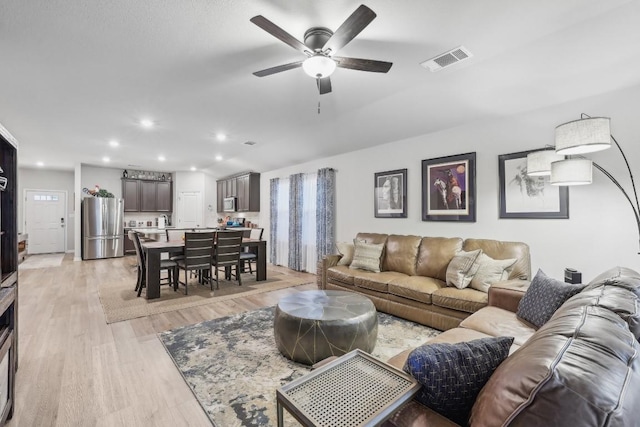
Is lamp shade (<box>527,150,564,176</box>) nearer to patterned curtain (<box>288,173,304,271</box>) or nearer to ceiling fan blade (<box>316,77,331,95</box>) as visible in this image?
ceiling fan blade (<box>316,77,331,95</box>)

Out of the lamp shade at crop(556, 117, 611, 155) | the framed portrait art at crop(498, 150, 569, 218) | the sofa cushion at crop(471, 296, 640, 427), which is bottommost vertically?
the sofa cushion at crop(471, 296, 640, 427)

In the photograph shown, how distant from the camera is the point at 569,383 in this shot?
0.68m

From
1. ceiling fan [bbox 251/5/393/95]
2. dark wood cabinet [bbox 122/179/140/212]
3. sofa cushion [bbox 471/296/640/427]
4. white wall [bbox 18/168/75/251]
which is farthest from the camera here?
dark wood cabinet [bbox 122/179/140/212]

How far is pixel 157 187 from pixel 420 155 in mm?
8592

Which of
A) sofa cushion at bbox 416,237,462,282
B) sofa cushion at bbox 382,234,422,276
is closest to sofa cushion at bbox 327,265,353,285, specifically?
sofa cushion at bbox 382,234,422,276

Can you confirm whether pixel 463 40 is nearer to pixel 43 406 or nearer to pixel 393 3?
pixel 393 3

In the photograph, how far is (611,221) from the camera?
2752mm

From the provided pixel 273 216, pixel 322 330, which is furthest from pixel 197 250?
pixel 322 330

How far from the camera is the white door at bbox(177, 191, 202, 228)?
9.48 m

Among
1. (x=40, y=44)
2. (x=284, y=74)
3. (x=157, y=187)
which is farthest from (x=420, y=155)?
(x=157, y=187)

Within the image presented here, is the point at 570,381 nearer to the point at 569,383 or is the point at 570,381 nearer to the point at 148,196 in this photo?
the point at 569,383

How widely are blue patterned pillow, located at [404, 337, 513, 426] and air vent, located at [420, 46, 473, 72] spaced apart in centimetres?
242

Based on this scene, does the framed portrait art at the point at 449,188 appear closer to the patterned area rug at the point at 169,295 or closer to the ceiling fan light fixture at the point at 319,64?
the ceiling fan light fixture at the point at 319,64

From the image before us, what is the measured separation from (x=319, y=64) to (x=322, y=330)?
2.06 m
